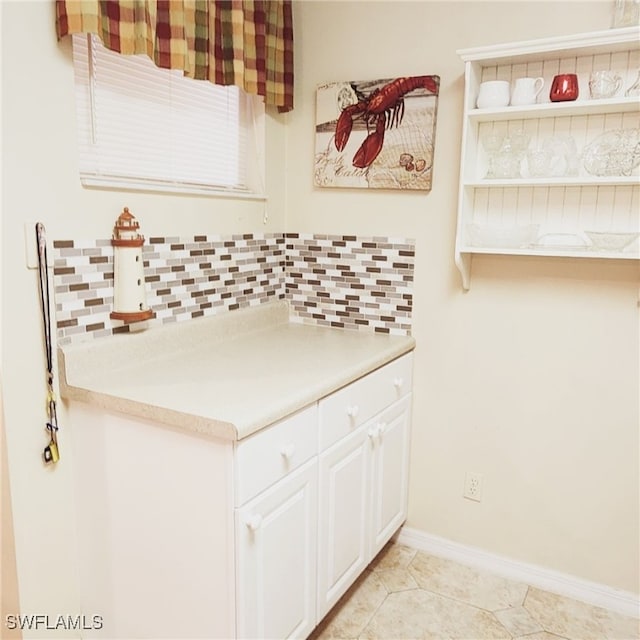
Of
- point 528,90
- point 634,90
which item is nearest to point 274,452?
point 528,90

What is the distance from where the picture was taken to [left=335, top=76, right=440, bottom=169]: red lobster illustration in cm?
216

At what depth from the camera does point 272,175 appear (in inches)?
95.2

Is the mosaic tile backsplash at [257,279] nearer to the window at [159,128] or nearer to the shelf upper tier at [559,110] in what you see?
the window at [159,128]

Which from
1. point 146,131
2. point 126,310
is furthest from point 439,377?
point 146,131

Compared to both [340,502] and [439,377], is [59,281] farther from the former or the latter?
[439,377]

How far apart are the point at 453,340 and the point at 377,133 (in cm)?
86

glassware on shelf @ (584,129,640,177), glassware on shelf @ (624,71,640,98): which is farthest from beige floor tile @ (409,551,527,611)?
glassware on shelf @ (624,71,640,98)

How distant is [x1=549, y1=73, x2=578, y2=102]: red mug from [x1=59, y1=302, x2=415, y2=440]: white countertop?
99cm

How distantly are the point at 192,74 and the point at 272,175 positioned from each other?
0.63 metres

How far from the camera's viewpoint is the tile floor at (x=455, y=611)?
6.45ft

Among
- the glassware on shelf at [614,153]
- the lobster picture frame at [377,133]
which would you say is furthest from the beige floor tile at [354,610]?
the glassware on shelf at [614,153]

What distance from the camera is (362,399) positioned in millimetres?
1930

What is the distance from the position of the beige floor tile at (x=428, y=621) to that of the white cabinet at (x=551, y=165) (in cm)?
122

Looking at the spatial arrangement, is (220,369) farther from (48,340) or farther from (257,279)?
(257,279)
